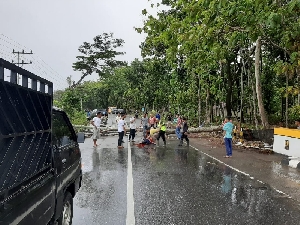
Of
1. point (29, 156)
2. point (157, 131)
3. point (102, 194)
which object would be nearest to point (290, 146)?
point (157, 131)

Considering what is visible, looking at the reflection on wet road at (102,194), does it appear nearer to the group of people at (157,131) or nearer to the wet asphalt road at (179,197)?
the wet asphalt road at (179,197)

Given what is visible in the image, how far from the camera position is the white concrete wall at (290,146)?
13.7 metres

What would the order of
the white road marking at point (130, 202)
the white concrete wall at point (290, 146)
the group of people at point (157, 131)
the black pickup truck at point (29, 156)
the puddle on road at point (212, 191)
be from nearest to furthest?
the black pickup truck at point (29, 156) < the white road marking at point (130, 202) < the puddle on road at point (212, 191) < the white concrete wall at point (290, 146) < the group of people at point (157, 131)

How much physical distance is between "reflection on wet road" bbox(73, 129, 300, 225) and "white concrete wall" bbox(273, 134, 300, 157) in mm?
3887

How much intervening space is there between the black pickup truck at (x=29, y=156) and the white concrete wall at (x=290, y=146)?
1113 cm

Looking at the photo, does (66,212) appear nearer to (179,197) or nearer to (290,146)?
(179,197)

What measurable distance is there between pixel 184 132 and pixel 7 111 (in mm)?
15350

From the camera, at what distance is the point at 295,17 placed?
37.9 ft

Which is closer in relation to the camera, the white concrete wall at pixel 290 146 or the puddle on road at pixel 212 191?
the puddle on road at pixel 212 191

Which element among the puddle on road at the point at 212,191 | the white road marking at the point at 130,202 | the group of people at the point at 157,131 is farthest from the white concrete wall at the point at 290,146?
the white road marking at the point at 130,202

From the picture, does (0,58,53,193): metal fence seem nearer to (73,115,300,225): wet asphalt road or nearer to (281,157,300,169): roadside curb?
(73,115,300,225): wet asphalt road

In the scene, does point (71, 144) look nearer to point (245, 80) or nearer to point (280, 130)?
point (280, 130)

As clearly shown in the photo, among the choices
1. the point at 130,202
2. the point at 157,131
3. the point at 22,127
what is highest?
the point at 22,127

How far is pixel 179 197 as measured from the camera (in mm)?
7246
